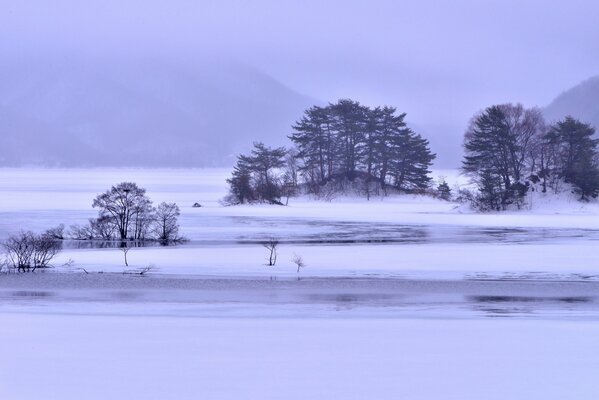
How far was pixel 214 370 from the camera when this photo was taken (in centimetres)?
1306

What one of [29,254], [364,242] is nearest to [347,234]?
[364,242]

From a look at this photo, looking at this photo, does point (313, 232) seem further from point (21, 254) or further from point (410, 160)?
point (410, 160)

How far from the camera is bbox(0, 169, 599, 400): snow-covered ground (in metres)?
12.3

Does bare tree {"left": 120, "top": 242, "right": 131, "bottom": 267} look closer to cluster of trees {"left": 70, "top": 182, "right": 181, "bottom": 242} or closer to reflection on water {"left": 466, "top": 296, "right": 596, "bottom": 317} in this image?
cluster of trees {"left": 70, "top": 182, "right": 181, "bottom": 242}

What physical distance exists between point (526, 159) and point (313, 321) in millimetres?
55051

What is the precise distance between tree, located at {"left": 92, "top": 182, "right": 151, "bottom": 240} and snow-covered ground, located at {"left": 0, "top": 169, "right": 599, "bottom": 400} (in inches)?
123

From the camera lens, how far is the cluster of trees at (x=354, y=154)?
85438 mm

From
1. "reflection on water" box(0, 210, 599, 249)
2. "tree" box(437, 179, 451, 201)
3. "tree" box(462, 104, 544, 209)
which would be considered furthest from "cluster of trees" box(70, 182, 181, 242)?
"tree" box(437, 179, 451, 201)

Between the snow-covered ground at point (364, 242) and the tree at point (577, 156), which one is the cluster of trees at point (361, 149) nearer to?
the tree at point (577, 156)

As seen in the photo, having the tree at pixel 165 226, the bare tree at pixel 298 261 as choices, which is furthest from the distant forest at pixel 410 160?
the bare tree at pixel 298 261

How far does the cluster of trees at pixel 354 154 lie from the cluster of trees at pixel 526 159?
15.1 meters

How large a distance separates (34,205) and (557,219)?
3559cm

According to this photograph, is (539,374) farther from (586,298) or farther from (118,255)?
(118,255)

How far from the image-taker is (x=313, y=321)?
1789cm
